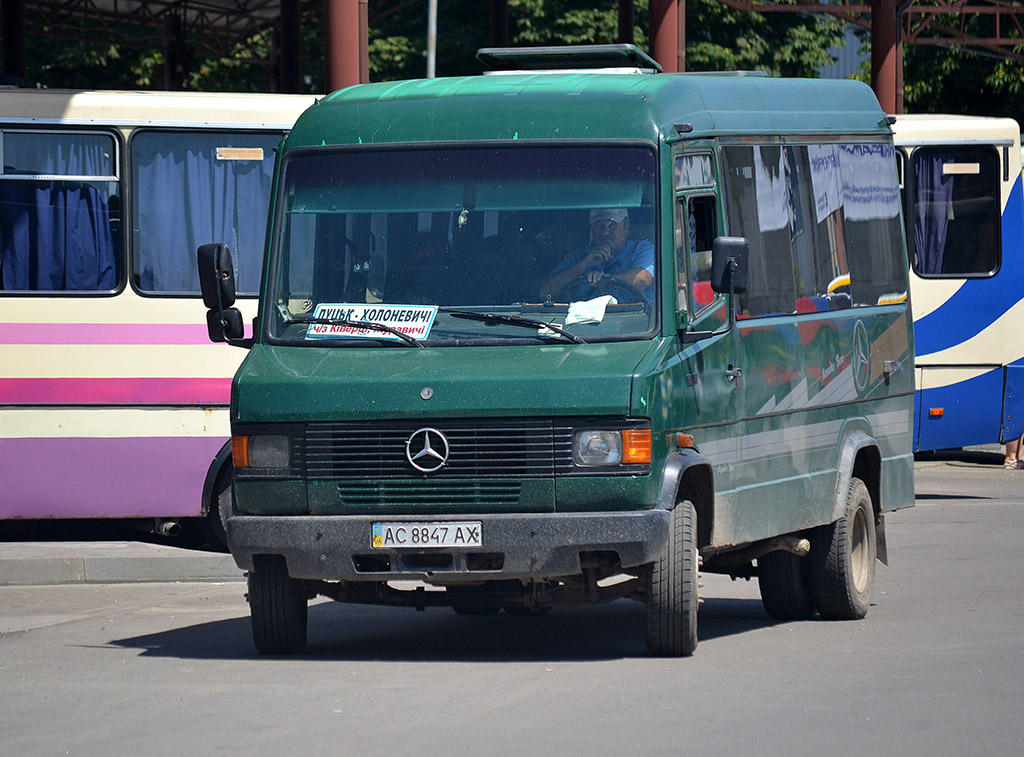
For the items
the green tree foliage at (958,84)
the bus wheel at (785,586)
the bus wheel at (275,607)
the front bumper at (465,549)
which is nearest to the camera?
the front bumper at (465,549)

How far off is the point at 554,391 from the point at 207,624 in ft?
10.6

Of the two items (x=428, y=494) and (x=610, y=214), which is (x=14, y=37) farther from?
(x=428, y=494)

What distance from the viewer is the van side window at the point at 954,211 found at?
19.4 metres

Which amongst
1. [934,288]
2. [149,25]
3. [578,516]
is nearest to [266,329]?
[578,516]

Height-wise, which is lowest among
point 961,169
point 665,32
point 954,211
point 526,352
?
point 526,352

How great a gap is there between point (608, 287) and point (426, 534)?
1410mm

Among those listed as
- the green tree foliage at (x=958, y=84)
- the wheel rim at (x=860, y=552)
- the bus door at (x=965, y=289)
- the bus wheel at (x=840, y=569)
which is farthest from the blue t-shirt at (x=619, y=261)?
the green tree foliage at (x=958, y=84)

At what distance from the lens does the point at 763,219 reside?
10250 mm

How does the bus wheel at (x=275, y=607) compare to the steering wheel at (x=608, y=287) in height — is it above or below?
below

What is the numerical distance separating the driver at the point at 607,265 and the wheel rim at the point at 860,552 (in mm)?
2663

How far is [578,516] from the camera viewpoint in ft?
28.3

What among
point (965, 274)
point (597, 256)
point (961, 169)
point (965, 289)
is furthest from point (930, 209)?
point (597, 256)

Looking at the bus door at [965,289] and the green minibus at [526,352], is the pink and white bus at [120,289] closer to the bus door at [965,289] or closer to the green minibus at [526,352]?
the green minibus at [526,352]

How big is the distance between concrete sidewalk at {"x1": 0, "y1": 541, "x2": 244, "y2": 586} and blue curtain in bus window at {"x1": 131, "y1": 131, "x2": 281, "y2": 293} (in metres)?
2.09
